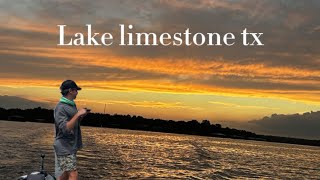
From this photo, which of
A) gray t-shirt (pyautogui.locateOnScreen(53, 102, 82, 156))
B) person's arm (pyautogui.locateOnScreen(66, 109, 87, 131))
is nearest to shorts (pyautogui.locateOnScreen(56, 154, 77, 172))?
gray t-shirt (pyautogui.locateOnScreen(53, 102, 82, 156))

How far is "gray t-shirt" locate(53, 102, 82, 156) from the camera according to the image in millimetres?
7602

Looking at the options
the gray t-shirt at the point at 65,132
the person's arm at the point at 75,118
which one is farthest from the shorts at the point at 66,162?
the person's arm at the point at 75,118

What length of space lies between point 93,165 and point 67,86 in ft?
80.2

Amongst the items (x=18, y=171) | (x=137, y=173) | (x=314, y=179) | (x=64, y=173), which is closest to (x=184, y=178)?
(x=137, y=173)

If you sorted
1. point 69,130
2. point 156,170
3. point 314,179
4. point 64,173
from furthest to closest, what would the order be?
1. point 314,179
2. point 156,170
3. point 64,173
4. point 69,130

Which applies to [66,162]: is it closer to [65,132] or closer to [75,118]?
[65,132]

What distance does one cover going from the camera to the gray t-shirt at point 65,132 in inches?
299

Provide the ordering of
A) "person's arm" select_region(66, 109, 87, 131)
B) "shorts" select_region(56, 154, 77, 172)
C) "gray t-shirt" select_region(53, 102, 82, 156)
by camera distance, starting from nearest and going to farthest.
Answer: "person's arm" select_region(66, 109, 87, 131) < "gray t-shirt" select_region(53, 102, 82, 156) < "shorts" select_region(56, 154, 77, 172)

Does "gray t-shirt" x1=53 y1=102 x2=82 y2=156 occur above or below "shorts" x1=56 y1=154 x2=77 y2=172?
above

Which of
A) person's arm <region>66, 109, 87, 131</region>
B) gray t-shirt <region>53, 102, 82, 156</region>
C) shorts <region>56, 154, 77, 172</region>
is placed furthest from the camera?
shorts <region>56, 154, 77, 172</region>

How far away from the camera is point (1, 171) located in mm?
23438

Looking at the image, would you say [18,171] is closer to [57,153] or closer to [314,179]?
[57,153]

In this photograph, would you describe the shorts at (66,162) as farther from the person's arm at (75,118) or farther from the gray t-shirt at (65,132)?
the person's arm at (75,118)

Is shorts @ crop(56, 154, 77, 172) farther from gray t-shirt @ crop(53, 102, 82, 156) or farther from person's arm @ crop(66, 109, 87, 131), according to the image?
person's arm @ crop(66, 109, 87, 131)
